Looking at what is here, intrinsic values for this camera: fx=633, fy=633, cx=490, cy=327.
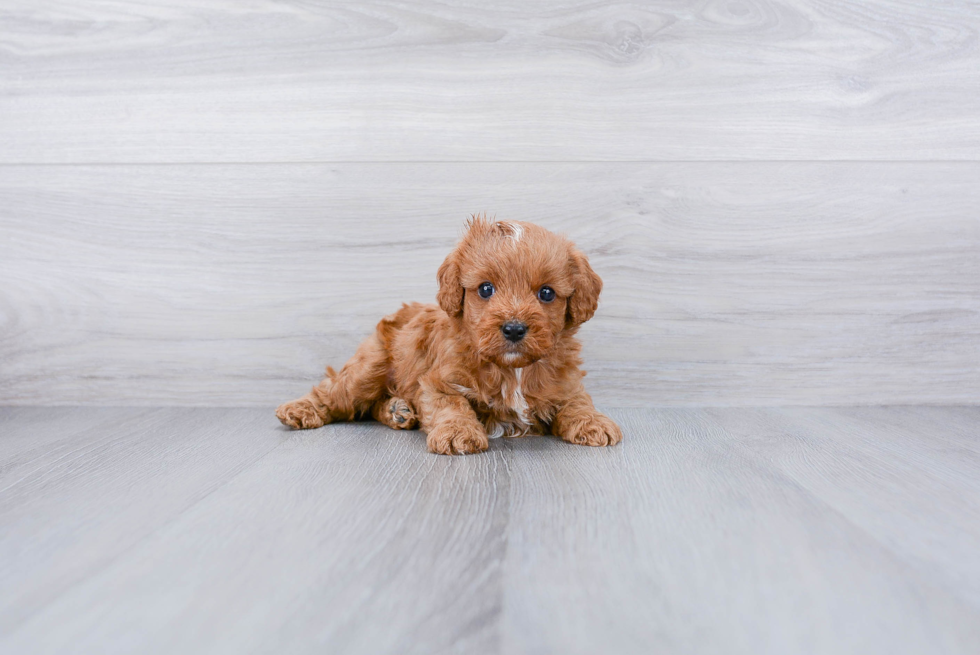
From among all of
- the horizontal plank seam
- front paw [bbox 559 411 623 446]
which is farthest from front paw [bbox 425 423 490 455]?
the horizontal plank seam

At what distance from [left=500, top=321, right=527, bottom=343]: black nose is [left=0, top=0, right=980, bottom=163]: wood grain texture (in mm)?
1100

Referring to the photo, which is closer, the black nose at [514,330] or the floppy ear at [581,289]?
the black nose at [514,330]

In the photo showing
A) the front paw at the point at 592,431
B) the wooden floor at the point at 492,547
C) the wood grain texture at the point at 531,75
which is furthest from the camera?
the wood grain texture at the point at 531,75

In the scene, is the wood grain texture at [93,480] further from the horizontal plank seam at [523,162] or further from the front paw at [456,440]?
the horizontal plank seam at [523,162]

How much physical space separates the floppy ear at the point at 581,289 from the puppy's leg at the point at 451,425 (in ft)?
1.53

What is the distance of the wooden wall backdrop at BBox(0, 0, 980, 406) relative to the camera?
2.70 metres

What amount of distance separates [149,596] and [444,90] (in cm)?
226

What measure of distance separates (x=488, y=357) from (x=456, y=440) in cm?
27

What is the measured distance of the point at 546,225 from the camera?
2.69m

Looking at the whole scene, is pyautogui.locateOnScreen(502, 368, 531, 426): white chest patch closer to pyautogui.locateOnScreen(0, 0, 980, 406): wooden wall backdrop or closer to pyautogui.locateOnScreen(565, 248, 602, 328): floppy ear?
pyautogui.locateOnScreen(565, 248, 602, 328): floppy ear

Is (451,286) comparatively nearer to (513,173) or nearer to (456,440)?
(456,440)

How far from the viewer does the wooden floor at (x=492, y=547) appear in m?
0.91

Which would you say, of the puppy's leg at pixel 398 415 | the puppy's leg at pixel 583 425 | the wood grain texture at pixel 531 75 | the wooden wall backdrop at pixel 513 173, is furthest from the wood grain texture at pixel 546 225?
the puppy's leg at pixel 583 425

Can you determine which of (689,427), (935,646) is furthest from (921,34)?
(935,646)
